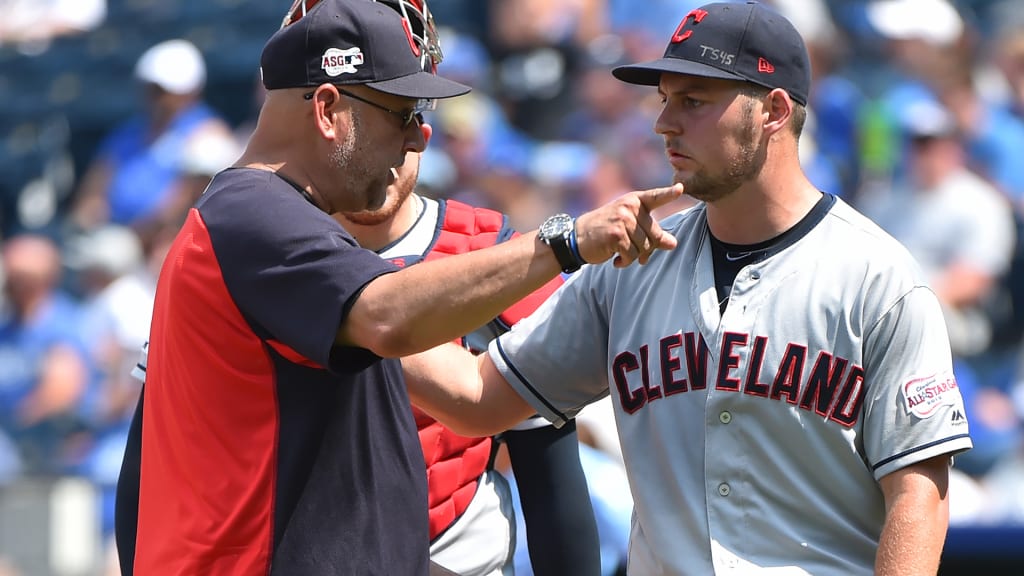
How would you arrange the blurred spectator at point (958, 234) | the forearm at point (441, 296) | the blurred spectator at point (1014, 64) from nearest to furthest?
the forearm at point (441, 296)
the blurred spectator at point (958, 234)
the blurred spectator at point (1014, 64)

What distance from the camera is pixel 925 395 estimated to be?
2875mm

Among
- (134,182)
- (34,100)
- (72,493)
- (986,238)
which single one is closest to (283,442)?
(986,238)

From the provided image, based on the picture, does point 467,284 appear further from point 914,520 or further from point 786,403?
point 914,520

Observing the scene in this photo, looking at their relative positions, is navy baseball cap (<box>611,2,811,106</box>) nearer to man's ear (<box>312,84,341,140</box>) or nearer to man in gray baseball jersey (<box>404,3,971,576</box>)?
man in gray baseball jersey (<box>404,3,971,576</box>)

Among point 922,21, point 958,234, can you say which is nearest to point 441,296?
point 958,234

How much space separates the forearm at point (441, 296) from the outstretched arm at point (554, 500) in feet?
3.27

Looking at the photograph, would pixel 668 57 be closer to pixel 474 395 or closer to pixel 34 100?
pixel 474 395

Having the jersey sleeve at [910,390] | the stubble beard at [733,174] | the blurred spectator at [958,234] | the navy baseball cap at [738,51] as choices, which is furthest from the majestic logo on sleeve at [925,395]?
the blurred spectator at [958,234]

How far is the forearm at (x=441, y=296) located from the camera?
104 inches

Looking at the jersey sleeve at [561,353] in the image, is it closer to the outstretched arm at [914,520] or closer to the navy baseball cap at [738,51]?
the navy baseball cap at [738,51]

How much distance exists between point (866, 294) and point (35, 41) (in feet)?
33.7

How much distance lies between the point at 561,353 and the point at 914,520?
32.7 inches

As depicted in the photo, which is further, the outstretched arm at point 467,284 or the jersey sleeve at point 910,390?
the jersey sleeve at point 910,390

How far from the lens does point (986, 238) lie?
645 cm
